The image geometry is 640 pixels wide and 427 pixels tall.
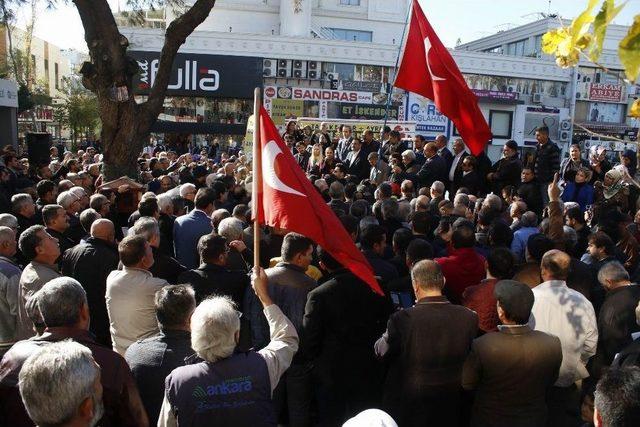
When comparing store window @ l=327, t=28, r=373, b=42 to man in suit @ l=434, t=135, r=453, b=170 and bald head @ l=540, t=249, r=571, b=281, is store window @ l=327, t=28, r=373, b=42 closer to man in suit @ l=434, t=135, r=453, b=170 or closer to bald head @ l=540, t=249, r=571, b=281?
man in suit @ l=434, t=135, r=453, b=170

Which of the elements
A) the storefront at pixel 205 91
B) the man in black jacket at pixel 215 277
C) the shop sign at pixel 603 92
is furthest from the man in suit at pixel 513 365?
the shop sign at pixel 603 92

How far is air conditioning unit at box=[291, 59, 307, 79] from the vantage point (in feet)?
112

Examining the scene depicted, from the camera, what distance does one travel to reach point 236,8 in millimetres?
42812

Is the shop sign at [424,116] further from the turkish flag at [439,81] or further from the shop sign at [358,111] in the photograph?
the turkish flag at [439,81]

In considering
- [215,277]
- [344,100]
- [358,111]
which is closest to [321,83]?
[344,100]

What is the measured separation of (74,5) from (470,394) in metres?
10.1

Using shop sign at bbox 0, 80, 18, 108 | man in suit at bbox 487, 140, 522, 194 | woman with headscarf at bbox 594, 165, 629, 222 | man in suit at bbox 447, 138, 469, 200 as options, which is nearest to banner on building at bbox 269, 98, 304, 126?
shop sign at bbox 0, 80, 18, 108

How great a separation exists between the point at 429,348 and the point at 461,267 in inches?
57.2

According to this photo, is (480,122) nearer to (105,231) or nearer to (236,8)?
(105,231)

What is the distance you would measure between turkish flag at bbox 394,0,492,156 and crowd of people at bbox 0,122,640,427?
3.33 ft

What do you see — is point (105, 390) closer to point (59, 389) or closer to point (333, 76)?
point (59, 389)

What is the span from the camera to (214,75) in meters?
33.7

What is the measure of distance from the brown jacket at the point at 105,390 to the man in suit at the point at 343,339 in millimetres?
1518

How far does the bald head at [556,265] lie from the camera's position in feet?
15.1
